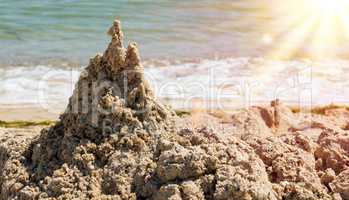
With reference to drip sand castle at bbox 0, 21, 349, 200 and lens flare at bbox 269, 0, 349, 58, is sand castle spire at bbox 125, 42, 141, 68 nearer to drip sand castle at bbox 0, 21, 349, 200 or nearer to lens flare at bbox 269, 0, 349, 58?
drip sand castle at bbox 0, 21, 349, 200

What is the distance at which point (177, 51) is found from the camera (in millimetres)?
14250

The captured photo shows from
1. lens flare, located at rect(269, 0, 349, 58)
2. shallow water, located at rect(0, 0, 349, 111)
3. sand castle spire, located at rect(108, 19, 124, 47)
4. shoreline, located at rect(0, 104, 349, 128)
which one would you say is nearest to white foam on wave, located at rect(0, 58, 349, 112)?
shallow water, located at rect(0, 0, 349, 111)

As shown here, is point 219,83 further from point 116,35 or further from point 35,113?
point 116,35

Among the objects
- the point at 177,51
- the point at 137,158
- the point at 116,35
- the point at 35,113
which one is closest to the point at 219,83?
the point at 177,51

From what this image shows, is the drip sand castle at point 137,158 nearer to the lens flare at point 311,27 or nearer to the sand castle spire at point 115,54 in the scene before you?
the sand castle spire at point 115,54

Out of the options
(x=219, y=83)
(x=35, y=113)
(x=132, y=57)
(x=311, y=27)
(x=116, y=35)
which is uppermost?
(x=311, y=27)

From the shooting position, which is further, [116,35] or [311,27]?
[311,27]

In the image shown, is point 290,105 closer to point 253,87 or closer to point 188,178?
point 253,87

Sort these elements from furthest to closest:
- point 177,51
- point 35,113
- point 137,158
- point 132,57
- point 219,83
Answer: point 177,51 < point 219,83 < point 35,113 < point 132,57 < point 137,158

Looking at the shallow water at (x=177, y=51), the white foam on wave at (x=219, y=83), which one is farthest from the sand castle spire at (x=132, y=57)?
the shallow water at (x=177, y=51)

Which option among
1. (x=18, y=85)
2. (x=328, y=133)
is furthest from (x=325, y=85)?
(x=328, y=133)

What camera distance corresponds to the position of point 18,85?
37.6 feet

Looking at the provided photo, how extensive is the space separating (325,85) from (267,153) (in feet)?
26.1

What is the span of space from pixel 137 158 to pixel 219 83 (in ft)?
27.6
